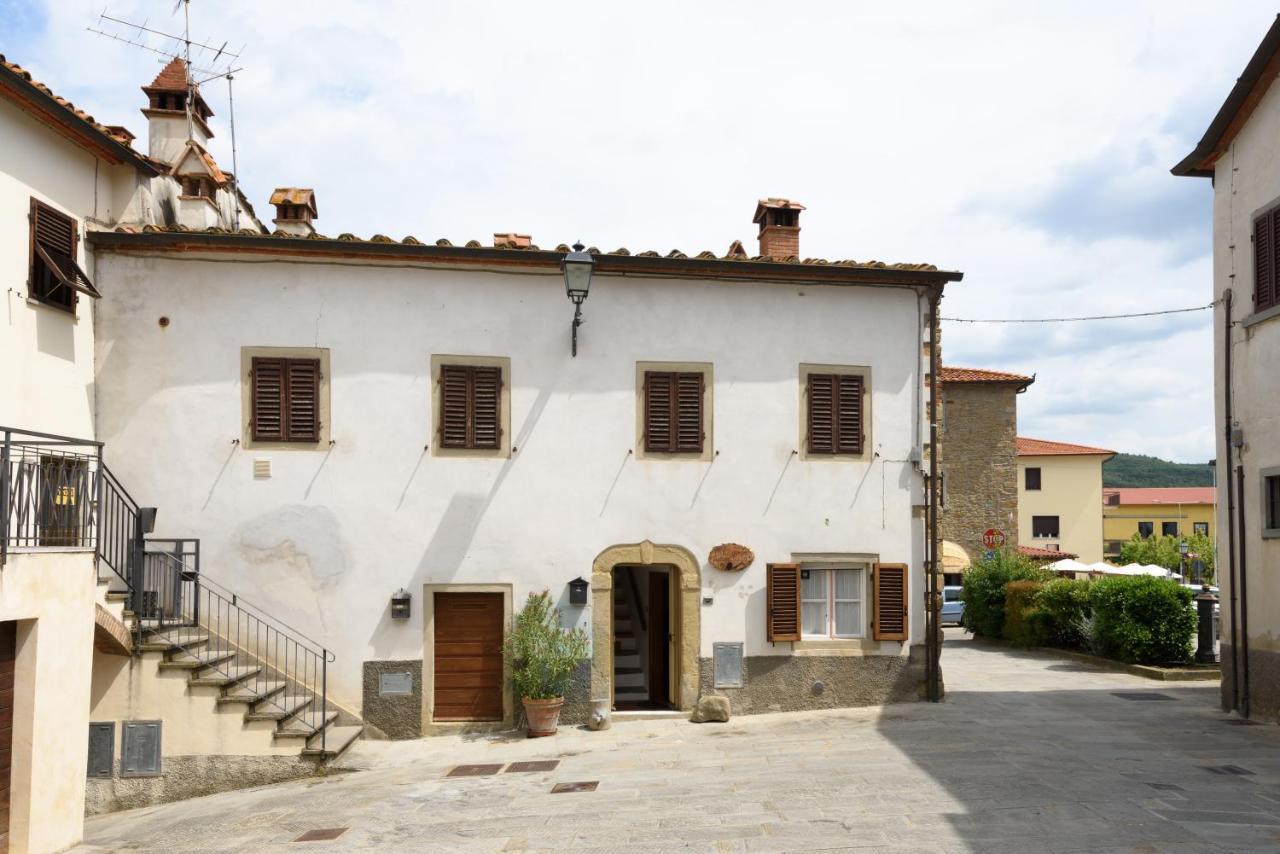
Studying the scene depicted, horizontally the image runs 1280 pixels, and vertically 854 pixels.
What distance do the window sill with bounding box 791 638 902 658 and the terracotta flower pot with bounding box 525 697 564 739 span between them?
3245 millimetres

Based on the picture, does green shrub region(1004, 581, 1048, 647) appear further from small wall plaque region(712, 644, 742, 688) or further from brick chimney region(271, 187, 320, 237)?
brick chimney region(271, 187, 320, 237)

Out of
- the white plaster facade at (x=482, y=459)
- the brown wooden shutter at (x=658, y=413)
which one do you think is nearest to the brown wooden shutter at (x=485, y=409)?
the white plaster facade at (x=482, y=459)

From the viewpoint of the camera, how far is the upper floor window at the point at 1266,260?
40.2 ft

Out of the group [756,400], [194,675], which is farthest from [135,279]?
[756,400]

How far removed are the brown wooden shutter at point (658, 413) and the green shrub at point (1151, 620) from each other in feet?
30.4

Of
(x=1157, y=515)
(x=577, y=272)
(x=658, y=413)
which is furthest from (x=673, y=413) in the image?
(x=1157, y=515)

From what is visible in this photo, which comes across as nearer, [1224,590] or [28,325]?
[28,325]

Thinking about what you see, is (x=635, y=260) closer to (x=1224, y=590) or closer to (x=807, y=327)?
(x=807, y=327)

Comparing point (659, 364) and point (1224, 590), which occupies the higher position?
point (659, 364)

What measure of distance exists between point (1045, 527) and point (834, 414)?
39000 mm

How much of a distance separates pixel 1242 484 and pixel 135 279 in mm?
14036

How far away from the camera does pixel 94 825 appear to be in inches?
420

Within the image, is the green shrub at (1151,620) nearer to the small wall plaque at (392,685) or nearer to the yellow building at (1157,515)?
the small wall plaque at (392,685)

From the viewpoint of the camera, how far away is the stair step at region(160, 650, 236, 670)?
11359mm
